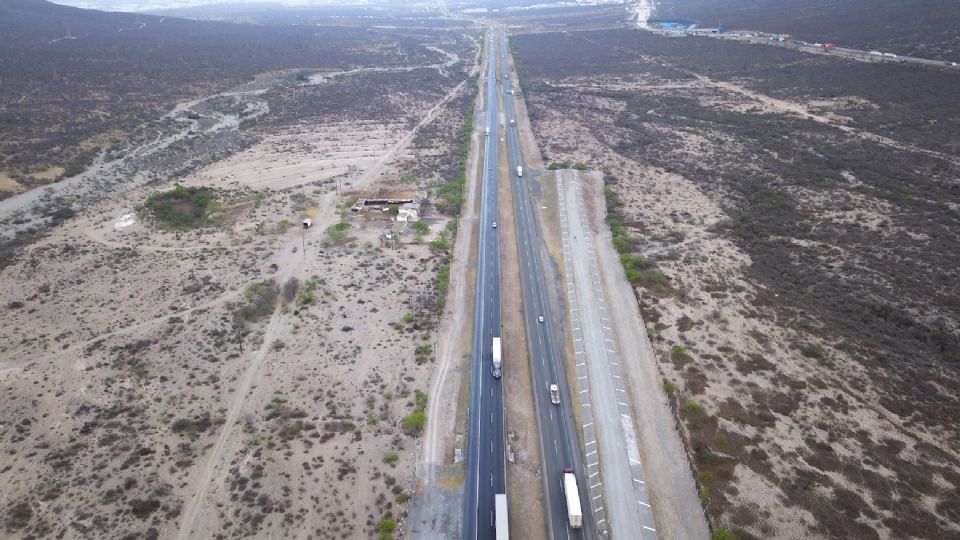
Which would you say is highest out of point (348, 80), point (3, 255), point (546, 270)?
point (348, 80)

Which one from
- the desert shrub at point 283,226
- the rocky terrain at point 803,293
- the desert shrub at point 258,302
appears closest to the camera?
the rocky terrain at point 803,293

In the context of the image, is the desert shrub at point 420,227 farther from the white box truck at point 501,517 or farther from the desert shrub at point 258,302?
the white box truck at point 501,517

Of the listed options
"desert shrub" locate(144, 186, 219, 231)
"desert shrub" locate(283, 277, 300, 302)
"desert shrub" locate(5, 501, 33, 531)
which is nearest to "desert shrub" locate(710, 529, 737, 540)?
"desert shrub" locate(5, 501, 33, 531)

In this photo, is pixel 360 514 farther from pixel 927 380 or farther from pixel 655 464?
pixel 927 380

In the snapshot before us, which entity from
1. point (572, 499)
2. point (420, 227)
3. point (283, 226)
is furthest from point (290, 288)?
point (572, 499)

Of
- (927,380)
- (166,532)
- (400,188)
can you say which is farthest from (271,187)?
(927,380)

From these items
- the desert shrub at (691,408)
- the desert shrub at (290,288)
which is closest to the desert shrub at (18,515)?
the desert shrub at (290,288)
